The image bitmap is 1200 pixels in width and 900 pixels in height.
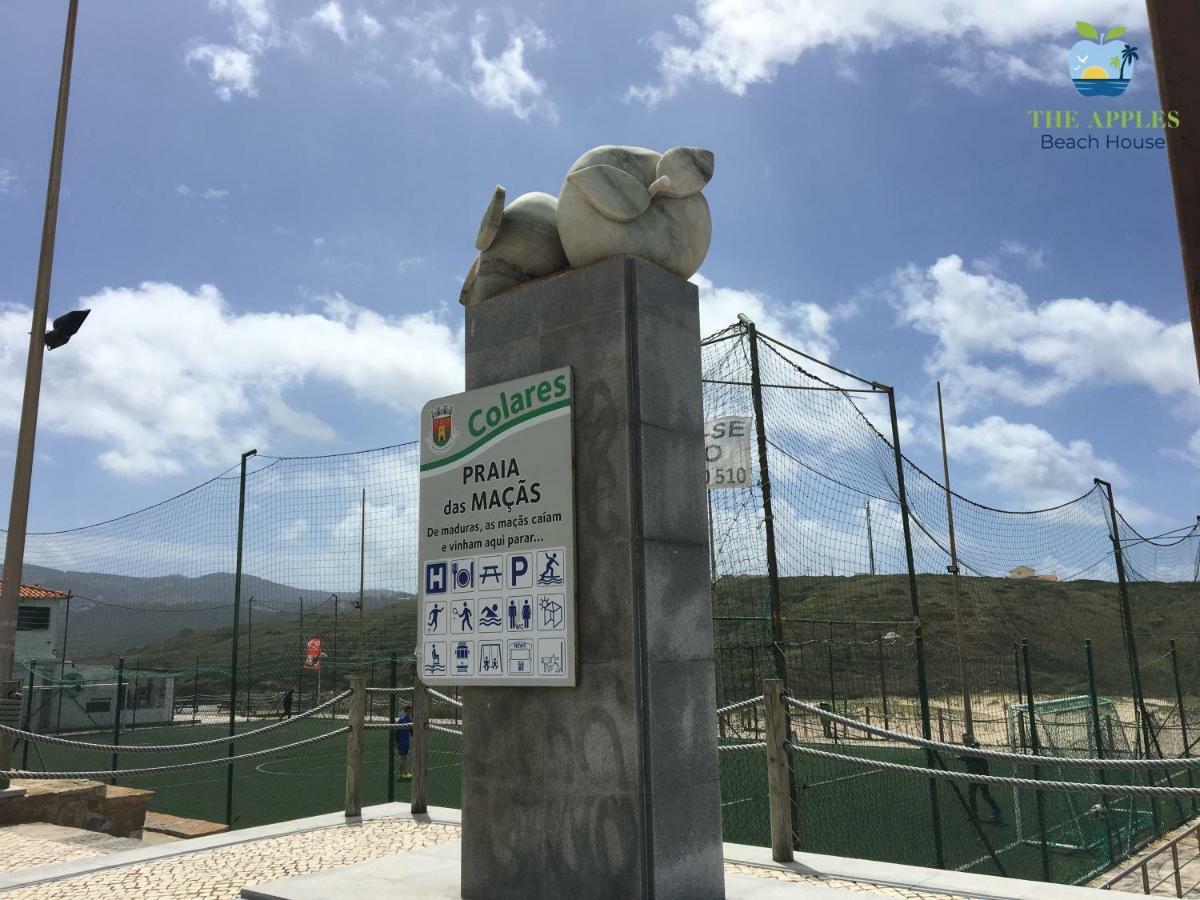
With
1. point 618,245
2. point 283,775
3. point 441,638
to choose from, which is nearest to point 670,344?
point 618,245

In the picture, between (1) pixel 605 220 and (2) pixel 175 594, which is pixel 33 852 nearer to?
(1) pixel 605 220

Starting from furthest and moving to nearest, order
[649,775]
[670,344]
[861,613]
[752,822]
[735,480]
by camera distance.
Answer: [861,613] → [752,822] → [735,480] → [670,344] → [649,775]

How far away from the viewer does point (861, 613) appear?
5806 centimetres

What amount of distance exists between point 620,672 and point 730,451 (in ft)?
20.8

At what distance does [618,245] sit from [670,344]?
21.1 inches

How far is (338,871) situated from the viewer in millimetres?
4816

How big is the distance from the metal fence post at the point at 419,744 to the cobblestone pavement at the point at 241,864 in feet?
0.65

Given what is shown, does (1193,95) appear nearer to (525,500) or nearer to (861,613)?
(525,500)

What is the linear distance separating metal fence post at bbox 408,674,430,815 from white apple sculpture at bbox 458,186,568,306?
3.50 m

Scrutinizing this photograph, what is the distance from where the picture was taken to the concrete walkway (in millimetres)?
4582

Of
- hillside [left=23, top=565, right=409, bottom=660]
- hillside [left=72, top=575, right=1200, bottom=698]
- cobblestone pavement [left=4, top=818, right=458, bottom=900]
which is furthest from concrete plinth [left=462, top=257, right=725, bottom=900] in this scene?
hillside [left=72, top=575, right=1200, bottom=698]

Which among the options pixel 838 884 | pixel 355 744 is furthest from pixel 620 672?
pixel 355 744

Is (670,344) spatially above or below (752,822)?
above

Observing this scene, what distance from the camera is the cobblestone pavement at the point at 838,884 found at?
4641 mm
